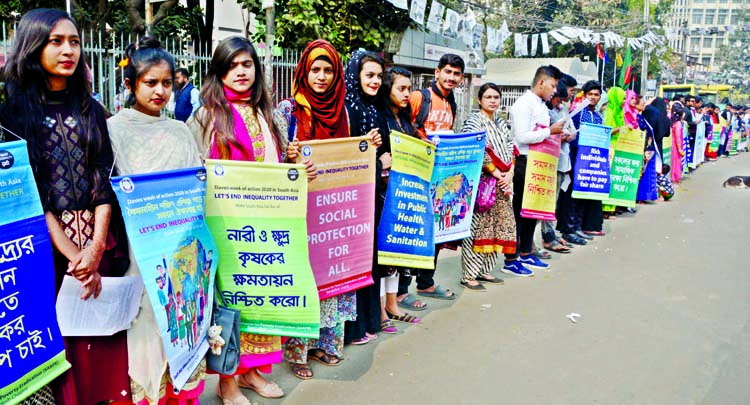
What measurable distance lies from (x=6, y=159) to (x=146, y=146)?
1.94ft

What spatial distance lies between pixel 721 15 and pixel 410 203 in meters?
121

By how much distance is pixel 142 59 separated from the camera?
8.83 ft

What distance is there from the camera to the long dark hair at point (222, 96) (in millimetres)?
3062

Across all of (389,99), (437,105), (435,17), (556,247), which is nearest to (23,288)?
(389,99)

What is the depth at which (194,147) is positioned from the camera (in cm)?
Result: 287

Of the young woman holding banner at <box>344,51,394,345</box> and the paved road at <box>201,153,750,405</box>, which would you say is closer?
the paved road at <box>201,153,750,405</box>

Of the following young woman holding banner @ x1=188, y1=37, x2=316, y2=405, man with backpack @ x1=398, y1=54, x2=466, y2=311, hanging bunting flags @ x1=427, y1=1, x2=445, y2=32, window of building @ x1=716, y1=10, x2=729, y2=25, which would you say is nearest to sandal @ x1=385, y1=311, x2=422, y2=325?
man with backpack @ x1=398, y1=54, x2=466, y2=311

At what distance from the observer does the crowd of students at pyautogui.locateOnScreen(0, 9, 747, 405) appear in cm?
240

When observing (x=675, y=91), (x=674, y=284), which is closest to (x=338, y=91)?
(x=674, y=284)

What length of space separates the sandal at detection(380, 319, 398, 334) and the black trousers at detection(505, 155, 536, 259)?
6.86 feet

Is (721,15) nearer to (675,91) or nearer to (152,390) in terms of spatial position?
(675,91)

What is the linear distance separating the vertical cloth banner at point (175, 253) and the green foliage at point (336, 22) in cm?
745

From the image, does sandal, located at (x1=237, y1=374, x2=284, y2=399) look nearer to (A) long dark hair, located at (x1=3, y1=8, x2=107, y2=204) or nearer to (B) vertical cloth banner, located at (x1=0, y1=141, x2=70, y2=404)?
(B) vertical cloth banner, located at (x1=0, y1=141, x2=70, y2=404)

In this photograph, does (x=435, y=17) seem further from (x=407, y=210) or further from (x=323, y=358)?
(x=323, y=358)
